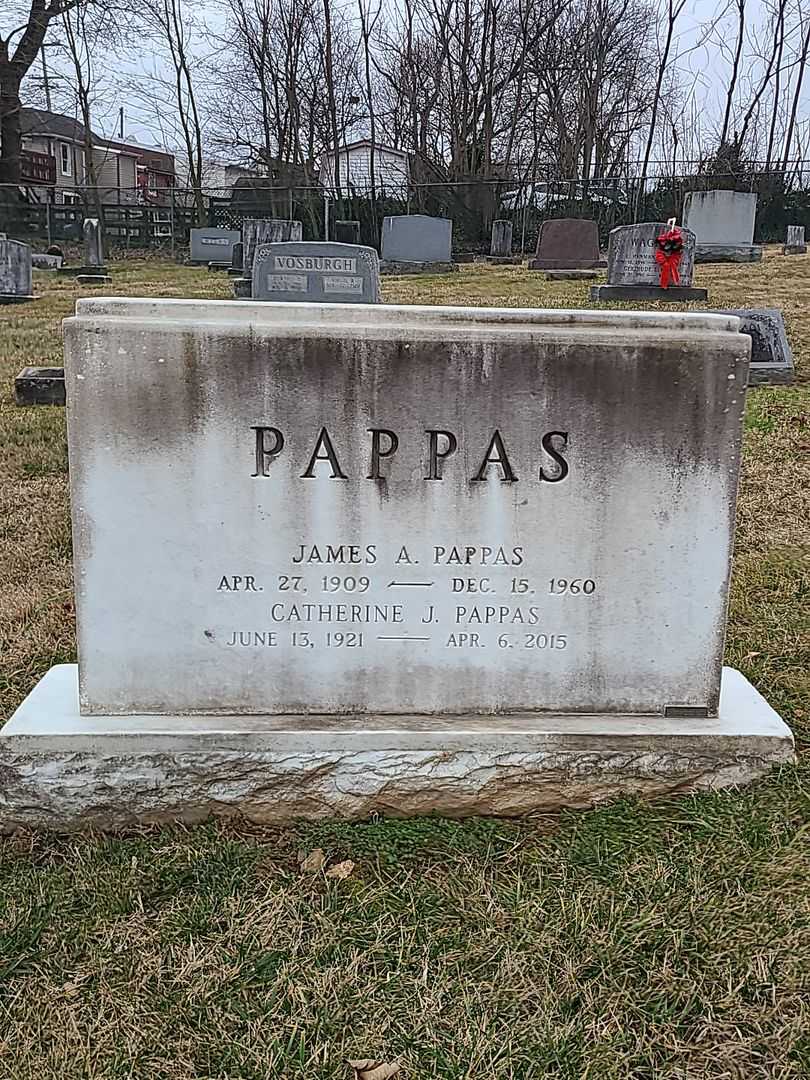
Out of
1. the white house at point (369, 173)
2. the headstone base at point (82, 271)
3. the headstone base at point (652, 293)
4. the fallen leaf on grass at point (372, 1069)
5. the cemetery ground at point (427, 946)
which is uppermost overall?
the white house at point (369, 173)

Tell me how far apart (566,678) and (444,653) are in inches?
13.6

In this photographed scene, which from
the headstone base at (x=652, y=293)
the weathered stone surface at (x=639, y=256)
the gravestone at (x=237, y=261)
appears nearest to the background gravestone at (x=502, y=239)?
the gravestone at (x=237, y=261)

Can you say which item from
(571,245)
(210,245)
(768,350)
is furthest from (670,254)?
(210,245)

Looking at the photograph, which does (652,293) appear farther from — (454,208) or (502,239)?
(454,208)

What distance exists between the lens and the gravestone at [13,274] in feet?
53.2

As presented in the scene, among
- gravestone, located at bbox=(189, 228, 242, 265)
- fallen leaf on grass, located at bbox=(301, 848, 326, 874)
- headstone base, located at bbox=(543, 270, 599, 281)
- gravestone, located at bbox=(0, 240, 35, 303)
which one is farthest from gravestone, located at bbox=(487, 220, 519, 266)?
fallen leaf on grass, located at bbox=(301, 848, 326, 874)

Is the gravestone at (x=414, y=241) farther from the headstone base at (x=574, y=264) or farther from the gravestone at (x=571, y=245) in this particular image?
the gravestone at (x=571, y=245)

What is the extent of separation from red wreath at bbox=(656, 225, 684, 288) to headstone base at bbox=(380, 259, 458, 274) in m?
8.41

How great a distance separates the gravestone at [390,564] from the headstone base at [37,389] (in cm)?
601

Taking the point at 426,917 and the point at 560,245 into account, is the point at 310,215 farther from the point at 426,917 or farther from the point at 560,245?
the point at 426,917

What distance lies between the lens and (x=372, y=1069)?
6.14 ft

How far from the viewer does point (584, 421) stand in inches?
97.8

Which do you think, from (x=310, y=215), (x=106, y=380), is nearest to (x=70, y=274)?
(x=310, y=215)

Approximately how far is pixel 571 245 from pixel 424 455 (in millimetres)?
20041
